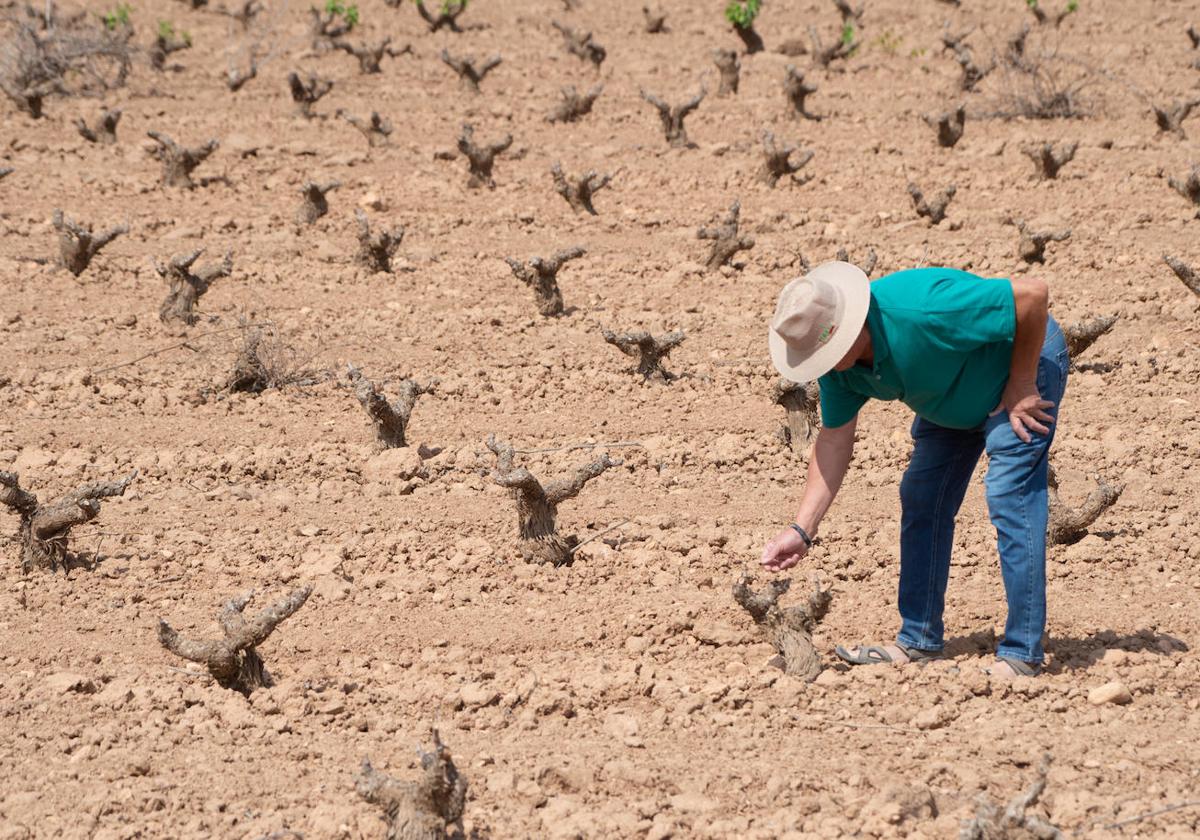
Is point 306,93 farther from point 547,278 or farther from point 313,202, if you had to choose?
point 547,278

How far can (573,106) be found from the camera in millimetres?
11938

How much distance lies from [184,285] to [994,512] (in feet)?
17.0

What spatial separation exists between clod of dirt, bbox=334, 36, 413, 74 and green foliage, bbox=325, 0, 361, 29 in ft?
2.63

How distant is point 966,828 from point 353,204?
761 centimetres

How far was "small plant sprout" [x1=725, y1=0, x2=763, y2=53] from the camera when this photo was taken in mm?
14656

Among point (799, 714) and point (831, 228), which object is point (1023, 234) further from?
point (799, 714)

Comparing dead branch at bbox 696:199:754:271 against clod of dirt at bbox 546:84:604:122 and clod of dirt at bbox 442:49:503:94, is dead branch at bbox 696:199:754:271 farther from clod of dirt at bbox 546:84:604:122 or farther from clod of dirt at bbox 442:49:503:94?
clod of dirt at bbox 442:49:503:94

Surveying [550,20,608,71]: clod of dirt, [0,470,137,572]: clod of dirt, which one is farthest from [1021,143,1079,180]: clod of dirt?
[0,470,137,572]: clod of dirt

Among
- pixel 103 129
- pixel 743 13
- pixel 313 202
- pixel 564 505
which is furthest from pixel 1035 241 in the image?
pixel 743 13

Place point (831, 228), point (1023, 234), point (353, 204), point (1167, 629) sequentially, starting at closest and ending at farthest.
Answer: point (1167, 629) → point (1023, 234) → point (831, 228) → point (353, 204)

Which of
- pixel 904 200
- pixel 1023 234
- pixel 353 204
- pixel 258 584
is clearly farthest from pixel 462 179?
pixel 258 584

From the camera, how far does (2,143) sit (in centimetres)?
1124

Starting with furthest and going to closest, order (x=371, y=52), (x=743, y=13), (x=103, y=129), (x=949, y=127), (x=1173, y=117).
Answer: (x=743, y=13) → (x=371, y=52) → (x=103, y=129) → (x=1173, y=117) → (x=949, y=127)

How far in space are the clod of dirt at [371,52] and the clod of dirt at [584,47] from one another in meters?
1.50
